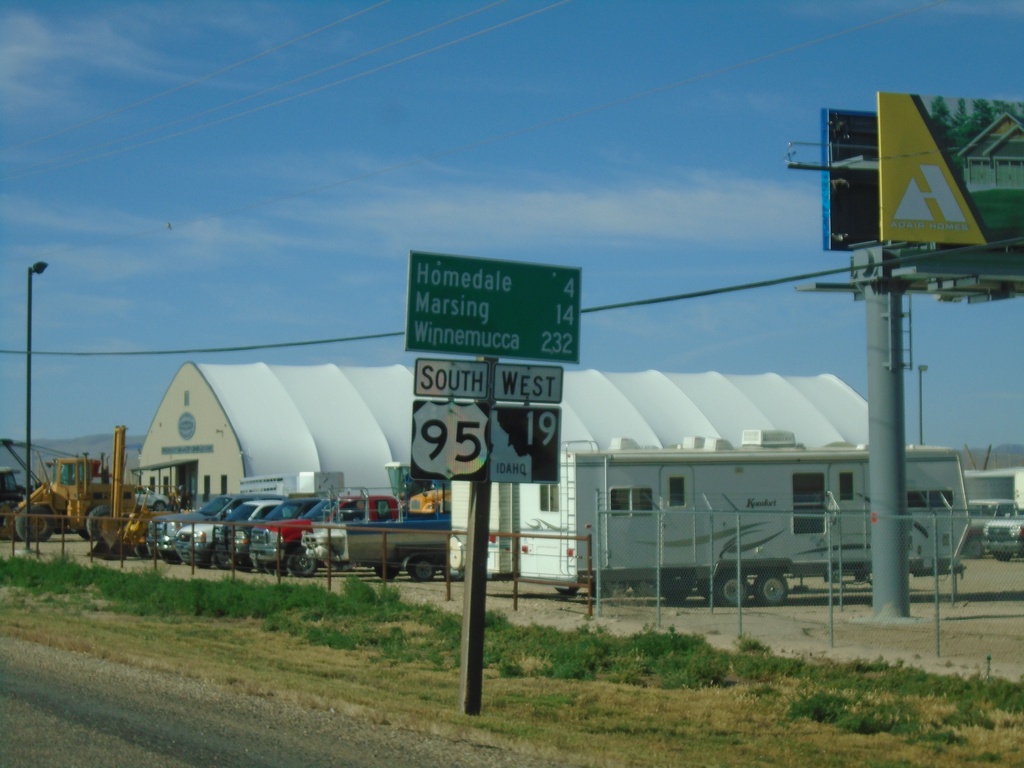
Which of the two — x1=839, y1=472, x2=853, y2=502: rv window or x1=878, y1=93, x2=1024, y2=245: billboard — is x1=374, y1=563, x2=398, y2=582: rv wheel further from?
x1=878, y1=93, x2=1024, y2=245: billboard

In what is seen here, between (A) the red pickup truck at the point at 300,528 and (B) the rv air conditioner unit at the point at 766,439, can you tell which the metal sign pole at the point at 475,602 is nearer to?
(A) the red pickup truck at the point at 300,528

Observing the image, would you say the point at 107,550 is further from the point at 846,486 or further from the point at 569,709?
the point at 569,709

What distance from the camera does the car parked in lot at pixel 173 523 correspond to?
29889 mm

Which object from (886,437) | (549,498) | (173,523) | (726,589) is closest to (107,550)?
(173,523)

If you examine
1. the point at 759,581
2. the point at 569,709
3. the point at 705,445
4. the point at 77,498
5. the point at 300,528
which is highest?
the point at 705,445

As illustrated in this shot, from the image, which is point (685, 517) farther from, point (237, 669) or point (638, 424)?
point (638, 424)

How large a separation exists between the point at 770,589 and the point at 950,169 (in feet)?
28.5

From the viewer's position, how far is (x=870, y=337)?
68.6 ft

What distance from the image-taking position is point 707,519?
23141 millimetres

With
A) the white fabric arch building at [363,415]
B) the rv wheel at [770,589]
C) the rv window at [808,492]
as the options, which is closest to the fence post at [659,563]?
the rv wheel at [770,589]

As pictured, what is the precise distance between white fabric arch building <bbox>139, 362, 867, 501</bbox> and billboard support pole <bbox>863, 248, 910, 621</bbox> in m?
37.0

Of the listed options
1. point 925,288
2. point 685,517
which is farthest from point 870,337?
point 685,517

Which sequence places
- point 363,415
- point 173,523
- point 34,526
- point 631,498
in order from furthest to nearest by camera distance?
1. point 363,415
2. point 34,526
3. point 173,523
4. point 631,498

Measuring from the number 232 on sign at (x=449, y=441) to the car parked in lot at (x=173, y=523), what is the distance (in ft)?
62.1
